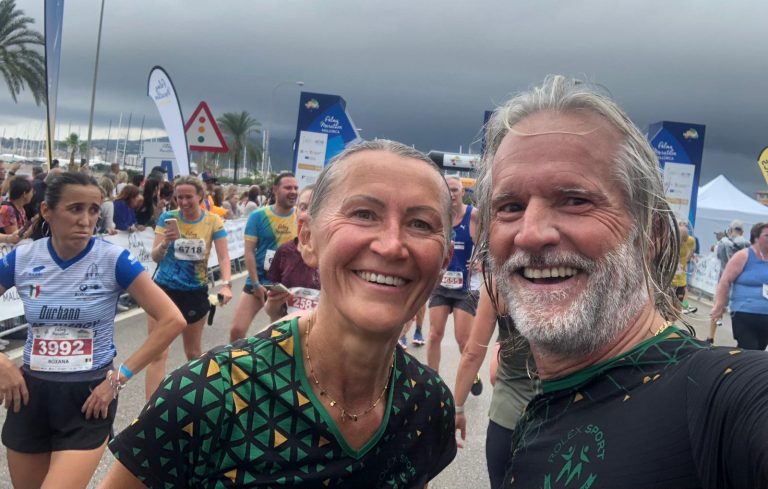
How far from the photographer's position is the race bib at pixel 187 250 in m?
5.66

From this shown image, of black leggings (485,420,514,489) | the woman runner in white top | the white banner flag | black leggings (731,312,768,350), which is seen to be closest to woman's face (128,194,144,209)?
the white banner flag

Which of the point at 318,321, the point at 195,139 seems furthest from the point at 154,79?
the point at 318,321

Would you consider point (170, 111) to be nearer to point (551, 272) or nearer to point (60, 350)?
point (60, 350)

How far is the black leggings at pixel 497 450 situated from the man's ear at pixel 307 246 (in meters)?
1.54

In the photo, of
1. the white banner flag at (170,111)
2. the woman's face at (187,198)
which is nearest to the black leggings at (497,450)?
the woman's face at (187,198)

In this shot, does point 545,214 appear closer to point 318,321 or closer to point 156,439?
point 318,321

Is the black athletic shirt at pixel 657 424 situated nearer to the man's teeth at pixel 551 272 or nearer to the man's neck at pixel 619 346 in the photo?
the man's neck at pixel 619 346

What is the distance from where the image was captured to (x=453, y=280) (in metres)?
5.97

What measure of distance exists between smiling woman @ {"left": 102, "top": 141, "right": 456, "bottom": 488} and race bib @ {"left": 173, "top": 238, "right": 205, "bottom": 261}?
13.7 ft

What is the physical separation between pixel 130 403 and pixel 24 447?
8.45 ft

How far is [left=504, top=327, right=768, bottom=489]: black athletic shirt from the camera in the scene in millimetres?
991

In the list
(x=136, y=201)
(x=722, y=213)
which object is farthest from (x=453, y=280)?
(x=722, y=213)

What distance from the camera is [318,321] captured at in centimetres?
174

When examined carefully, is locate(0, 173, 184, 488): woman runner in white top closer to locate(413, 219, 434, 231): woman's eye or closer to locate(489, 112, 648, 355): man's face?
locate(413, 219, 434, 231): woman's eye
